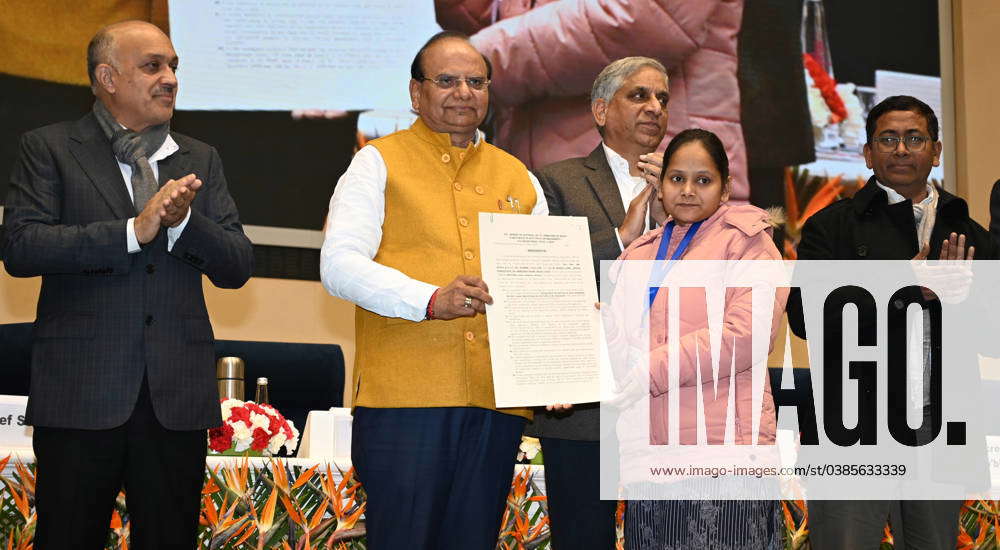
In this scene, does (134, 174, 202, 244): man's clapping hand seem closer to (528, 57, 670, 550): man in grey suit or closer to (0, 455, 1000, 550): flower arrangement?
(0, 455, 1000, 550): flower arrangement

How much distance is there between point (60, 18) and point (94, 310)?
10.3 feet

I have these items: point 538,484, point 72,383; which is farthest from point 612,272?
point 72,383

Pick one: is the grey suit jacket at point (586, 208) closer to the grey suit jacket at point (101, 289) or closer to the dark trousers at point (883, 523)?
the dark trousers at point (883, 523)

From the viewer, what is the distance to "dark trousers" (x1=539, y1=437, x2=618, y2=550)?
2.32 metres

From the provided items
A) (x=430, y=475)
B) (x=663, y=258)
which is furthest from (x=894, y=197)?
(x=430, y=475)

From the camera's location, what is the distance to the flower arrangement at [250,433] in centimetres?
276

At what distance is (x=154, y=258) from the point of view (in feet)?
7.43

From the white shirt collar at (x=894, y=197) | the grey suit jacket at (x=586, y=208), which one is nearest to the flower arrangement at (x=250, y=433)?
the grey suit jacket at (x=586, y=208)

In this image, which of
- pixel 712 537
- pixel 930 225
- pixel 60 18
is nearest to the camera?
pixel 712 537

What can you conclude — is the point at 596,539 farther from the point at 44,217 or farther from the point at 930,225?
the point at 44,217

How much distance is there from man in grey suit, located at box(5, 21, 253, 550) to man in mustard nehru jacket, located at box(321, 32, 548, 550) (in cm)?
33

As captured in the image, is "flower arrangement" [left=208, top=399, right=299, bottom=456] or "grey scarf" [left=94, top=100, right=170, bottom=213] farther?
"flower arrangement" [left=208, top=399, right=299, bottom=456]

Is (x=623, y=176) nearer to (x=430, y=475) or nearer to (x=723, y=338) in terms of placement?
(x=723, y=338)

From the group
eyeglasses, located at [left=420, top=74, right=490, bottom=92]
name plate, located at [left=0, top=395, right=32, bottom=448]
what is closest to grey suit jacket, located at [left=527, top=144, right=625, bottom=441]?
eyeglasses, located at [left=420, top=74, right=490, bottom=92]
